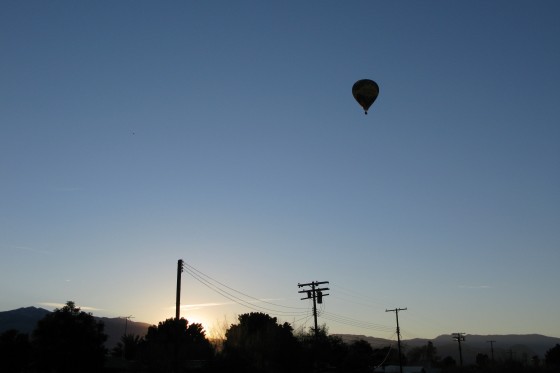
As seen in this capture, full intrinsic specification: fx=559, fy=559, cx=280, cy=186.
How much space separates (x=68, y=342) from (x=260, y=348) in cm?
1568

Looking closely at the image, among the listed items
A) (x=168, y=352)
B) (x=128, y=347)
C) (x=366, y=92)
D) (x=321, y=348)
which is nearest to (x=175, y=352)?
(x=168, y=352)

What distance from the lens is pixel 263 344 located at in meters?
46.2

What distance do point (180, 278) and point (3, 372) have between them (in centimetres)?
3497

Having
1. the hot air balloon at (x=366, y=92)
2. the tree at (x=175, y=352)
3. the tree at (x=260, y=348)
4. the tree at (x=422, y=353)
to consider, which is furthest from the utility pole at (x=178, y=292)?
the tree at (x=422, y=353)

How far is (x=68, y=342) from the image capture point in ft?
150

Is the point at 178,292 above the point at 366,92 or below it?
below

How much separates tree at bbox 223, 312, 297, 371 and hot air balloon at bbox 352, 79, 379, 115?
63.8 ft

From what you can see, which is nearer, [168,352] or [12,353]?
[168,352]

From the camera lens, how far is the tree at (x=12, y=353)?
5837cm

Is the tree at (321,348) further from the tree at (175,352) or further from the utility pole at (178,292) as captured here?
the utility pole at (178,292)

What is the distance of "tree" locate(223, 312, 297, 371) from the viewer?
40.1 m

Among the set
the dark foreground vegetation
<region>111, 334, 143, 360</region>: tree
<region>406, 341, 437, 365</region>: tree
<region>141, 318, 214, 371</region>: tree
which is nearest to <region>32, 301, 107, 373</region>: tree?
the dark foreground vegetation

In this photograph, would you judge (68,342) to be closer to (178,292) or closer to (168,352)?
(168,352)

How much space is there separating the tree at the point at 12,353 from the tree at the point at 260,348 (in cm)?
2652
